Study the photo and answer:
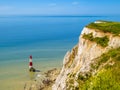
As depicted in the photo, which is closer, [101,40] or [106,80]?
[106,80]

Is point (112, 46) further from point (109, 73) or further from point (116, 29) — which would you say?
point (109, 73)

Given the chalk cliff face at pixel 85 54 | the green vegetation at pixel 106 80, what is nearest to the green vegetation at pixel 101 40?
the chalk cliff face at pixel 85 54

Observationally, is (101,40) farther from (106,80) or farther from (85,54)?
(106,80)

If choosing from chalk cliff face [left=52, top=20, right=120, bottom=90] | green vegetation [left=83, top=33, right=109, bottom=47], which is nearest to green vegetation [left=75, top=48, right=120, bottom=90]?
chalk cliff face [left=52, top=20, right=120, bottom=90]

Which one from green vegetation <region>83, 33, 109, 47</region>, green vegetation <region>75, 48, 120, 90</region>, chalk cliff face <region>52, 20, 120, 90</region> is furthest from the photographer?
green vegetation <region>83, 33, 109, 47</region>

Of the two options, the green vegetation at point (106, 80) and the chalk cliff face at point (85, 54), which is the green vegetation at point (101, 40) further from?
the green vegetation at point (106, 80)

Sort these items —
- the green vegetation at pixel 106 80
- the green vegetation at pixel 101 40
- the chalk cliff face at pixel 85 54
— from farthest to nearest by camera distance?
the green vegetation at pixel 101 40
the chalk cliff face at pixel 85 54
the green vegetation at pixel 106 80

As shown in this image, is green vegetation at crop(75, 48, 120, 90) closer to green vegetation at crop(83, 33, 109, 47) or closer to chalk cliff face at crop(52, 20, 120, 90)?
chalk cliff face at crop(52, 20, 120, 90)

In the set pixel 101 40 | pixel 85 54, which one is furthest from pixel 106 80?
pixel 85 54

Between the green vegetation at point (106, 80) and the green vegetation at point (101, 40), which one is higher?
the green vegetation at point (101, 40)

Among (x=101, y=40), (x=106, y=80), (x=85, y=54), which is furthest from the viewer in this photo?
(x=85, y=54)

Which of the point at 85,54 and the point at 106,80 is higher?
the point at 106,80
